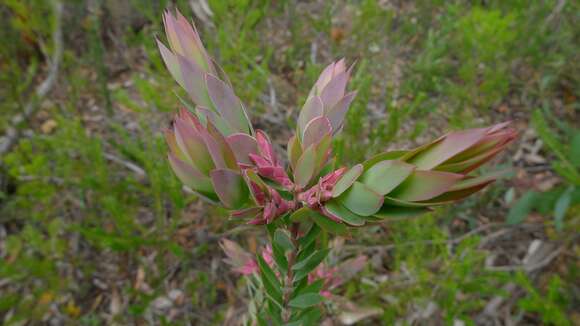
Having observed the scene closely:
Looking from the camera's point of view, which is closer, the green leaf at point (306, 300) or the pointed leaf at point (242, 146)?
the pointed leaf at point (242, 146)

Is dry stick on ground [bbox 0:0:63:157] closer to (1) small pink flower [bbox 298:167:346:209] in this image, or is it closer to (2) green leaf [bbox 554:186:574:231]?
(1) small pink flower [bbox 298:167:346:209]

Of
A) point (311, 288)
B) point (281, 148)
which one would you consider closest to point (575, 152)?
point (281, 148)

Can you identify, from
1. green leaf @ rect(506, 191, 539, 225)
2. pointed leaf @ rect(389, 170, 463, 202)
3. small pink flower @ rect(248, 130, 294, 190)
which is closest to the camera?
pointed leaf @ rect(389, 170, 463, 202)

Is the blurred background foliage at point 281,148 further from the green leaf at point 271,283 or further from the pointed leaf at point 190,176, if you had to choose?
the pointed leaf at point 190,176

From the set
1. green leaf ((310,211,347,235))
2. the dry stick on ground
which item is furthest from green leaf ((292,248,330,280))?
the dry stick on ground

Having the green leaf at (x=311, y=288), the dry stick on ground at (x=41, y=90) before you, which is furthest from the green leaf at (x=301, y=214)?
the dry stick on ground at (x=41, y=90)

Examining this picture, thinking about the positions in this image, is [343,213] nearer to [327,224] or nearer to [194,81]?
[327,224]
